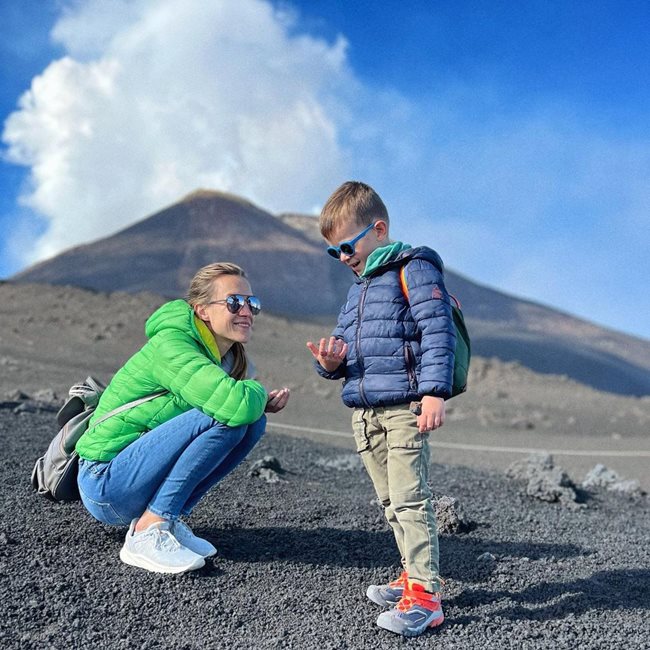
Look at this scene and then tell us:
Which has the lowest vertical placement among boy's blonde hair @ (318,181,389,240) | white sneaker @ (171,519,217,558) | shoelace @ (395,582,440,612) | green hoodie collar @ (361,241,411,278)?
shoelace @ (395,582,440,612)

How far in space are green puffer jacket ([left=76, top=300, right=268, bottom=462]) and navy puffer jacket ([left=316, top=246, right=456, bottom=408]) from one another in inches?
15.7

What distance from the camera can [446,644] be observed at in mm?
2633

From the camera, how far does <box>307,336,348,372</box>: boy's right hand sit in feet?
9.57

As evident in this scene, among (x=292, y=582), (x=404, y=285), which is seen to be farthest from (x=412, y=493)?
(x=404, y=285)

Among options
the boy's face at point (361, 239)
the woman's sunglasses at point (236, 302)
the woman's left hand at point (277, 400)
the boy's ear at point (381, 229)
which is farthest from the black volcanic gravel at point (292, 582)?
the boy's ear at point (381, 229)

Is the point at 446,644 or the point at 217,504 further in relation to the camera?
the point at 217,504

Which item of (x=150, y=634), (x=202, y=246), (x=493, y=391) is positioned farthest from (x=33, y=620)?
(x=202, y=246)

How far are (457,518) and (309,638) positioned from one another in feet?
5.30

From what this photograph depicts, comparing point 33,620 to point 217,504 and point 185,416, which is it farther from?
point 217,504

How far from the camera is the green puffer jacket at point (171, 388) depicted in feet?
8.92

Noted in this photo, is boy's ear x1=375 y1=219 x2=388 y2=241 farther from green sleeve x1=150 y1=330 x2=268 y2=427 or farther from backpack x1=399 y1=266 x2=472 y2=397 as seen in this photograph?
green sleeve x1=150 y1=330 x2=268 y2=427

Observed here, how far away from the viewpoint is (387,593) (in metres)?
2.88

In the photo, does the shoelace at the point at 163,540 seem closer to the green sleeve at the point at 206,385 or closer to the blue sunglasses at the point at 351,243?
the green sleeve at the point at 206,385

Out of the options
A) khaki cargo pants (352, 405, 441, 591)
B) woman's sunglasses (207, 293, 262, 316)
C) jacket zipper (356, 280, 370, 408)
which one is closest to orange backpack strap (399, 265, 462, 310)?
jacket zipper (356, 280, 370, 408)
